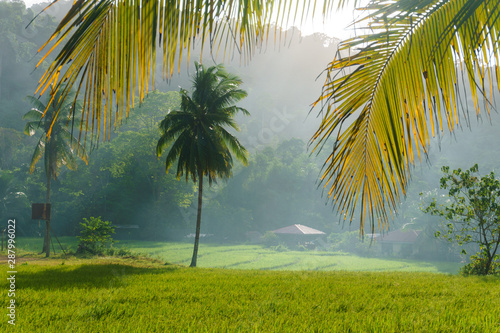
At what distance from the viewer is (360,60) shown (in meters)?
2.42

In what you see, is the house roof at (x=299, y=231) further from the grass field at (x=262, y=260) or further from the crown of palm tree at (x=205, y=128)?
the crown of palm tree at (x=205, y=128)

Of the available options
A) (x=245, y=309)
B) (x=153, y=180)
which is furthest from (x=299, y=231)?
(x=245, y=309)

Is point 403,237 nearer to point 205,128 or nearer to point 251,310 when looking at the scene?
point 205,128

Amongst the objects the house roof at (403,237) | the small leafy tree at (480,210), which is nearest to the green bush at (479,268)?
the small leafy tree at (480,210)

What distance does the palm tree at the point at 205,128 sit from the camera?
1653 centimetres

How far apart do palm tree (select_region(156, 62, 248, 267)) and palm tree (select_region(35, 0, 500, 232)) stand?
1391cm

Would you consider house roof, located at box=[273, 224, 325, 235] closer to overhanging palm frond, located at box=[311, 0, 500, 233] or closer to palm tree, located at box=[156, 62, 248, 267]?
palm tree, located at box=[156, 62, 248, 267]

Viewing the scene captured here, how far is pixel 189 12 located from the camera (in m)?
1.55

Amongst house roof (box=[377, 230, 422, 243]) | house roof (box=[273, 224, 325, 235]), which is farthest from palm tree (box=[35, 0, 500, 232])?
house roof (box=[377, 230, 422, 243])

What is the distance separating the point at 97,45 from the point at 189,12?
0.38 m

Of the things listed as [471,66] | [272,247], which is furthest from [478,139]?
[471,66]

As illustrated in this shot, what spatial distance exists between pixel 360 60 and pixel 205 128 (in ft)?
47.7

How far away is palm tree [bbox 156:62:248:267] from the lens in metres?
16.5

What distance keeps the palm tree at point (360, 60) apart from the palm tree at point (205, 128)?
45.6 ft
